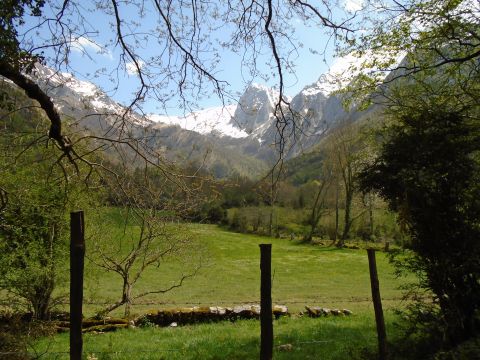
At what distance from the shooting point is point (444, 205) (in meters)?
9.27

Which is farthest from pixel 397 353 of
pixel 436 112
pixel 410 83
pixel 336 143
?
pixel 336 143

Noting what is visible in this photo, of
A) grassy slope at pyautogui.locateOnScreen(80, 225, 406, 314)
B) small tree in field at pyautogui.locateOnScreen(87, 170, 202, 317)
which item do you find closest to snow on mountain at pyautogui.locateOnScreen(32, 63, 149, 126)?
small tree in field at pyautogui.locateOnScreen(87, 170, 202, 317)

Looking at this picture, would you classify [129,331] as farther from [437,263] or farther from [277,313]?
[437,263]

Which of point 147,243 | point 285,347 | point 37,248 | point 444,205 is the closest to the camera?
point 444,205

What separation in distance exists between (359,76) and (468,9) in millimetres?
3450

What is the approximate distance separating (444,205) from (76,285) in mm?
8051

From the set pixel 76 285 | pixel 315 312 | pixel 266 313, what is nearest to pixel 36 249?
pixel 315 312

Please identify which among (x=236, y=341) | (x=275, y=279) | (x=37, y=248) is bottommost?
(x=275, y=279)

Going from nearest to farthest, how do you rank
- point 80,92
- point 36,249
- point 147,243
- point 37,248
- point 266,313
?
point 266,313 → point 80,92 → point 36,249 → point 37,248 → point 147,243

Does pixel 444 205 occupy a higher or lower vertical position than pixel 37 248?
higher

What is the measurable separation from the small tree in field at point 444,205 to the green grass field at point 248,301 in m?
1.38

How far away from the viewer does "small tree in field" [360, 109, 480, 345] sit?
345 inches

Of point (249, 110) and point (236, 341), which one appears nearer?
point (249, 110)

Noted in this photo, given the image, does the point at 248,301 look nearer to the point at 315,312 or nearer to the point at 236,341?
the point at 315,312
